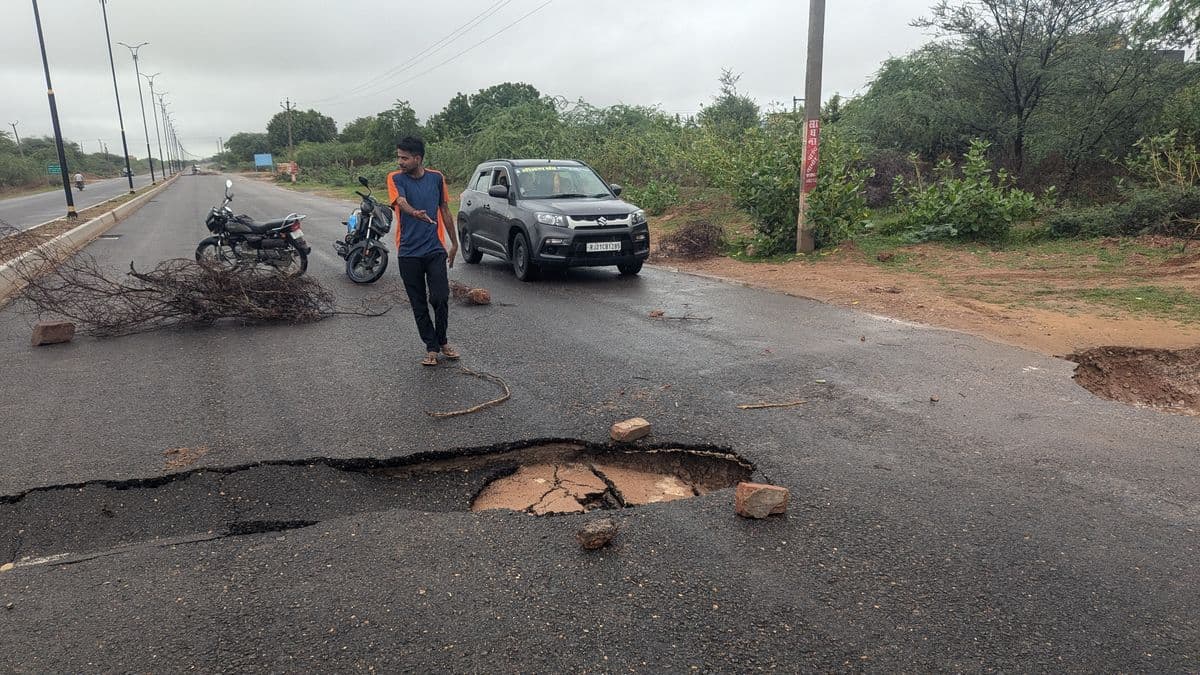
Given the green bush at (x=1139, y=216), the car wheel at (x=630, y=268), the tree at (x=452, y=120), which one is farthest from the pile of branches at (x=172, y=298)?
the tree at (x=452, y=120)

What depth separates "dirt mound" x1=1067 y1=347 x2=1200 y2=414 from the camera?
5.04 metres

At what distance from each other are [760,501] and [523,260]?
7.63 m

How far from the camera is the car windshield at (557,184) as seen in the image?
35.9ft

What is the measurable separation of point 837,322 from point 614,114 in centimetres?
2719

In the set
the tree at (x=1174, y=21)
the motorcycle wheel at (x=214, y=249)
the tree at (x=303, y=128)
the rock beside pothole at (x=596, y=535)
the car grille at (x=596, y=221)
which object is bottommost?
the rock beside pothole at (x=596, y=535)

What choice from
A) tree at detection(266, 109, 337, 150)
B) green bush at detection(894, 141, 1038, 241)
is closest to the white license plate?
green bush at detection(894, 141, 1038, 241)

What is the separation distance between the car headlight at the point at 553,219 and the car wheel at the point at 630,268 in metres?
1.22

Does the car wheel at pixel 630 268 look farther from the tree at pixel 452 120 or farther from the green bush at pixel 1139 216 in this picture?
the tree at pixel 452 120

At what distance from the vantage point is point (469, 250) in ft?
41.3

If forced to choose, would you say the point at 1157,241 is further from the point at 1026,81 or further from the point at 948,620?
the point at 948,620

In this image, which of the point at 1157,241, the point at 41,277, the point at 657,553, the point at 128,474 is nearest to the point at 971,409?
the point at 657,553

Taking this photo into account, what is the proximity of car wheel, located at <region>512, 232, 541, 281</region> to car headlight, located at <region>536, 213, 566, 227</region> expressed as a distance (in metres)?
0.42

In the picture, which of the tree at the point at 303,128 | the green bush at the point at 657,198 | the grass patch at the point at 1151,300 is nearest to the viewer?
the grass patch at the point at 1151,300

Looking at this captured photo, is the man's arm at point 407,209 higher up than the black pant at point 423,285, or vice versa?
the man's arm at point 407,209
